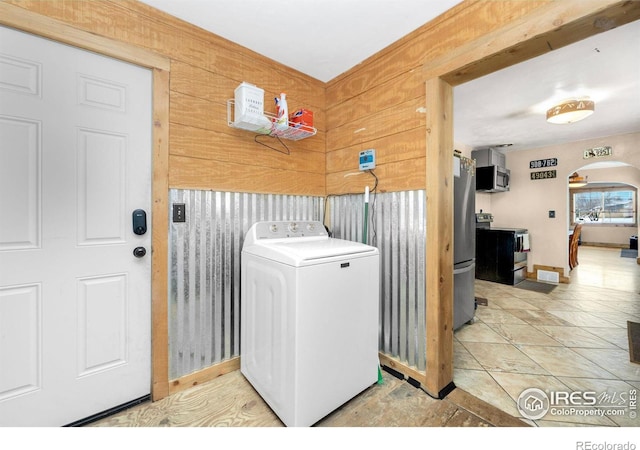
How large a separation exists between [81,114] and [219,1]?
1.01 meters

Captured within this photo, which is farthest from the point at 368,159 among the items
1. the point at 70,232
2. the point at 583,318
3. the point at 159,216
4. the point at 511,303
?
the point at 583,318

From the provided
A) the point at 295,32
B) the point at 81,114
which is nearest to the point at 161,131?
the point at 81,114

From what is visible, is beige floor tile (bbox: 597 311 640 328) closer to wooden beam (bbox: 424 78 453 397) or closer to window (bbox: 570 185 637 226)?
wooden beam (bbox: 424 78 453 397)

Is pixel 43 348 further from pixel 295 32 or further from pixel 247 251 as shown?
pixel 295 32

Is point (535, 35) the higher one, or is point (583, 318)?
point (535, 35)

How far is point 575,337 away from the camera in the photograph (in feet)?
8.22

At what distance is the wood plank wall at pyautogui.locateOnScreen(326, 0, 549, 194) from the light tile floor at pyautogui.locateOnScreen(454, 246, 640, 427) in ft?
4.93

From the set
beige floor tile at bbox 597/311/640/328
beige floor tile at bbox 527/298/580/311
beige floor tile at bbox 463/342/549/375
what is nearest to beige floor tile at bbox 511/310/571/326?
beige floor tile at bbox 527/298/580/311

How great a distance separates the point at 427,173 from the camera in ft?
5.56

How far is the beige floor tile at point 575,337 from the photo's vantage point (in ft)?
7.73

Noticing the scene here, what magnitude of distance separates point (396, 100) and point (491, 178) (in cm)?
367

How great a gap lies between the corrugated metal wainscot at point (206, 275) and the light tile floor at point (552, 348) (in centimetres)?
172

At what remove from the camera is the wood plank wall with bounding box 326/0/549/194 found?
1.49 m

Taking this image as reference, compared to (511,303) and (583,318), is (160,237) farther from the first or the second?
(583,318)
